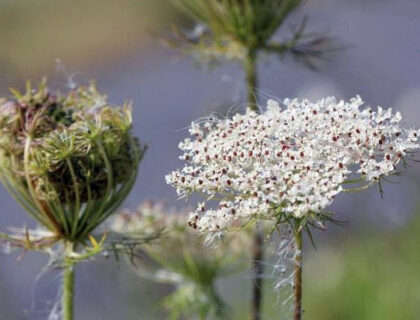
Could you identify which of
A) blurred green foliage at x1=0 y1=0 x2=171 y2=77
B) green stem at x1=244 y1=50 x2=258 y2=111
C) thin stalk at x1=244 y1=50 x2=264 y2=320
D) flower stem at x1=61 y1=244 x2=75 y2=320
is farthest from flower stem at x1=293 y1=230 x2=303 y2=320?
blurred green foliage at x1=0 y1=0 x2=171 y2=77

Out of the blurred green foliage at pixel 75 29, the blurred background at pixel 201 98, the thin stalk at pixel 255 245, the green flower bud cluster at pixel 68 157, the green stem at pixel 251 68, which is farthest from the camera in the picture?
the blurred green foliage at pixel 75 29

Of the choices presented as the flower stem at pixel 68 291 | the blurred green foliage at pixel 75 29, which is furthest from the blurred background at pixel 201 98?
the flower stem at pixel 68 291

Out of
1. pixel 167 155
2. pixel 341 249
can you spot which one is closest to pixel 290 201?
pixel 341 249

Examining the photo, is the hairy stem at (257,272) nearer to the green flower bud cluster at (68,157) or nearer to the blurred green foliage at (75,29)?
the green flower bud cluster at (68,157)

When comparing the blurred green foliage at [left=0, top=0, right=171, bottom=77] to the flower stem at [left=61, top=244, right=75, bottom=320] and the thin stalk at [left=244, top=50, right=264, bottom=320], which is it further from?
the flower stem at [left=61, top=244, right=75, bottom=320]

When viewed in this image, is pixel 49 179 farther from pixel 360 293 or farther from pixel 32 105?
pixel 360 293

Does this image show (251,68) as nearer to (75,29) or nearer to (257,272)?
(257,272)
